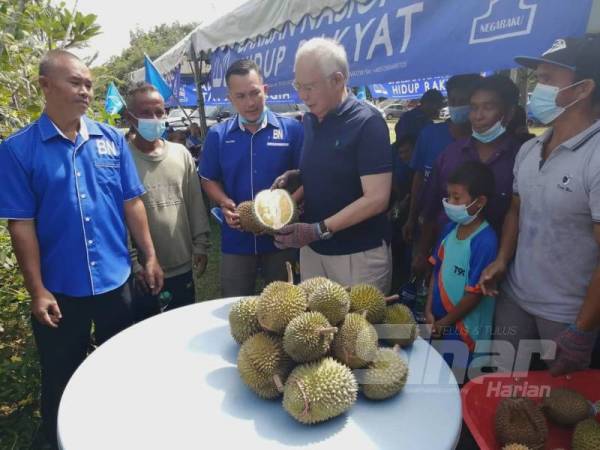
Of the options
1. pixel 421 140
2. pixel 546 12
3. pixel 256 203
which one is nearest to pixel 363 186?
pixel 256 203

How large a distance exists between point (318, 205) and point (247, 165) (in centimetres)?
66

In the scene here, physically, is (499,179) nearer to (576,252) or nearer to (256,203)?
(576,252)

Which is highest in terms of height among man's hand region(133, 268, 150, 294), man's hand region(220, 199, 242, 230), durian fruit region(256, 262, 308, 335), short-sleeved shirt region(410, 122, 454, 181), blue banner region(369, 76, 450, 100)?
blue banner region(369, 76, 450, 100)

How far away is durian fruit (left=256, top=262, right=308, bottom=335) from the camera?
137 centimetres

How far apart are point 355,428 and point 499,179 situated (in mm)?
1816

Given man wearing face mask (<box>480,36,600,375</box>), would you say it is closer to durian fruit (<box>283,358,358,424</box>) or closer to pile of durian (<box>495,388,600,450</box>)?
pile of durian (<box>495,388,600,450</box>)

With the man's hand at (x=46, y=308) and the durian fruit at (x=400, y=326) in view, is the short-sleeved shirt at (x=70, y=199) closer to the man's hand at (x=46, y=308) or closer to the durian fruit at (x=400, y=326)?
the man's hand at (x=46, y=308)

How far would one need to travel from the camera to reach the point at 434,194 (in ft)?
9.61

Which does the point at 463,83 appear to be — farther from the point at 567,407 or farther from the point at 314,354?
the point at 314,354

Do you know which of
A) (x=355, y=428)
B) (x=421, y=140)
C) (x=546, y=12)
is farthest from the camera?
(x=421, y=140)

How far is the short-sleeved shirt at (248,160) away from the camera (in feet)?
9.14

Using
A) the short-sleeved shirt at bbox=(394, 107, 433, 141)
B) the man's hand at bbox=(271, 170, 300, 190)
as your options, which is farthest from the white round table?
the short-sleeved shirt at bbox=(394, 107, 433, 141)

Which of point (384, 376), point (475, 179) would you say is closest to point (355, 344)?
point (384, 376)

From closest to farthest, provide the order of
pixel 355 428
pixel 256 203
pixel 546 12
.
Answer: pixel 355 428
pixel 546 12
pixel 256 203
